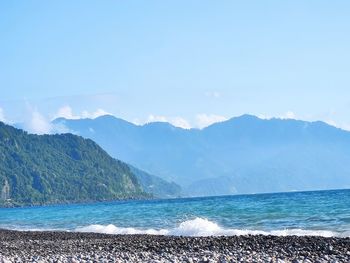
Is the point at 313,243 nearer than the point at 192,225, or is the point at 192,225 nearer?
the point at 313,243

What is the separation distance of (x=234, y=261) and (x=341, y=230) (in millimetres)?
19426

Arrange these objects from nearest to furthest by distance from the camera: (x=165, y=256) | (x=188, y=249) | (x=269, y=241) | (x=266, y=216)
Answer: (x=165, y=256) < (x=188, y=249) < (x=269, y=241) < (x=266, y=216)

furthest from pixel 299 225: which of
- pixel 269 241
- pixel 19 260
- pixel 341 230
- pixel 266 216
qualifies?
pixel 19 260

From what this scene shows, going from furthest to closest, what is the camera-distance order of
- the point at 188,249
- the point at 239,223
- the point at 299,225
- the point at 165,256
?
the point at 239,223 < the point at 299,225 < the point at 188,249 < the point at 165,256

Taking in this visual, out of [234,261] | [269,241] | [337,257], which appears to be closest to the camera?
[234,261]

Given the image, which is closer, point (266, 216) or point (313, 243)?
point (313, 243)

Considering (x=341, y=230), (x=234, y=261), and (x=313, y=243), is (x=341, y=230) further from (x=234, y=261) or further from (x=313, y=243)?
(x=234, y=261)

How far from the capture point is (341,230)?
1449 inches

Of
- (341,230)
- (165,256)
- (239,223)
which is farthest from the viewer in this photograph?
(239,223)

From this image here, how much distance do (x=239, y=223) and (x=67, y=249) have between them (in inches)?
868

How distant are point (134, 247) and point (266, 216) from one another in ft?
87.2

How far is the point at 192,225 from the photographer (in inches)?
1720

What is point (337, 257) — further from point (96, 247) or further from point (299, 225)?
point (299, 225)

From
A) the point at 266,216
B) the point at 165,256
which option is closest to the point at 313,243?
the point at 165,256
